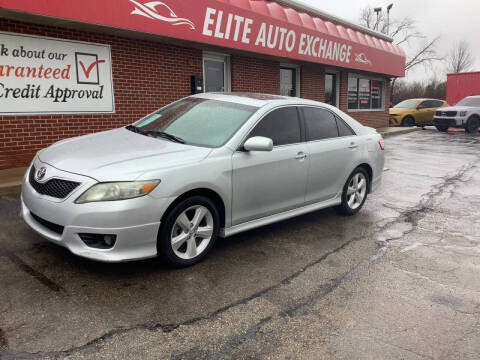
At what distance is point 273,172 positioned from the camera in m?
4.32

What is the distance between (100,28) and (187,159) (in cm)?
545

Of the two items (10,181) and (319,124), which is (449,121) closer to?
(319,124)

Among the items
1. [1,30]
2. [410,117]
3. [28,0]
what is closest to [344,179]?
[28,0]

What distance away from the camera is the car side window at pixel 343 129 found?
5.41 m

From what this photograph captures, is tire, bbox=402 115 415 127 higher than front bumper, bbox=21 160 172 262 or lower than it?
higher

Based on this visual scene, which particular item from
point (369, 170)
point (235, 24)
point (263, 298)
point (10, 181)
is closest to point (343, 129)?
point (369, 170)

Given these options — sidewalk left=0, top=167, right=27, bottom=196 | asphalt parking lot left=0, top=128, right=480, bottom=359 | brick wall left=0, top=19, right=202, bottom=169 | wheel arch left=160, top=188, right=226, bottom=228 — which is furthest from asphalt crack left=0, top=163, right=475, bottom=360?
brick wall left=0, top=19, right=202, bottom=169

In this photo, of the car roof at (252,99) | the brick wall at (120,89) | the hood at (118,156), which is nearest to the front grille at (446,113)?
the brick wall at (120,89)

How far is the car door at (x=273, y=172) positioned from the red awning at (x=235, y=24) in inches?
175

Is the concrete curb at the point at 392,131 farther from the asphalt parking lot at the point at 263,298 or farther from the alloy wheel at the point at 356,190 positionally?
the asphalt parking lot at the point at 263,298

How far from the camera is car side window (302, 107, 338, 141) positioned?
494cm

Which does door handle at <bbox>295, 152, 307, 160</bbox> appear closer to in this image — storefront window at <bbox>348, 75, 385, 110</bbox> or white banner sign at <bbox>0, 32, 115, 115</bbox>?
white banner sign at <bbox>0, 32, 115, 115</bbox>

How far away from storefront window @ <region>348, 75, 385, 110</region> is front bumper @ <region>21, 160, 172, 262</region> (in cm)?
1511

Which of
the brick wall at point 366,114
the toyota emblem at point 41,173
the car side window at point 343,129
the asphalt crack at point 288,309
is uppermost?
the brick wall at point 366,114
